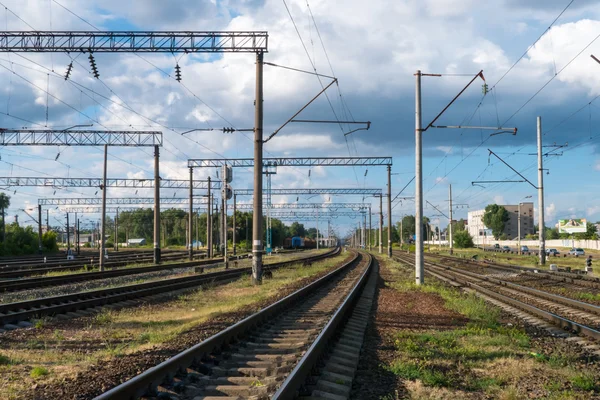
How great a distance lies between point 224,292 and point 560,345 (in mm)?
15189

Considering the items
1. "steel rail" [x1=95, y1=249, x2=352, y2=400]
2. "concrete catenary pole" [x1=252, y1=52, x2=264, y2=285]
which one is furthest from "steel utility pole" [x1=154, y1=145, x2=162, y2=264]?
"steel rail" [x1=95, y1=249, x2=352, y2=400]

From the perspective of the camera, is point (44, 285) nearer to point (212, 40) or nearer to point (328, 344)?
point (212, 40)

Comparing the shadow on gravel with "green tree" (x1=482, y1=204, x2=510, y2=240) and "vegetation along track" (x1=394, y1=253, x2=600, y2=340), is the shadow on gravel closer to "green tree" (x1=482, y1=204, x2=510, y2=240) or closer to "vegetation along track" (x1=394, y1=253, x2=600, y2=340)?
"vegetation along track" (x1=394, y1=253, x2=600, y2=340)

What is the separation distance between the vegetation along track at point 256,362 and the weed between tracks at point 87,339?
5.14 feet

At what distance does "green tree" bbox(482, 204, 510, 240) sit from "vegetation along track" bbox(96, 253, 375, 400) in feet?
563

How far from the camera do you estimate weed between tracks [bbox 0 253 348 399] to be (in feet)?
27.8

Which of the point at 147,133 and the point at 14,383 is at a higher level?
the point at 147,133

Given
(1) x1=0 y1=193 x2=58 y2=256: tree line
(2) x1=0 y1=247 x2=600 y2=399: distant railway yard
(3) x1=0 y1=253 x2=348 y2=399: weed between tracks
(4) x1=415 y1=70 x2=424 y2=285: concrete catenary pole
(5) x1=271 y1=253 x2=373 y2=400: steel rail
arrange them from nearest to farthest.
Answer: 1. (5) x1=271 y1=253 x2=373 y2=400: steel rail
2. (2) x1=0 y1=247 x2=600 y2=399: distant railway yard
3. (3) x1=0 y1=253 x2=348 y2=399: weed between tracks
4. (4) x1=415 y1=70 x2=424 y2=285: concrete catenary pole
5. (1) x1=0 y1=193 x2=58 y2=256: tree line

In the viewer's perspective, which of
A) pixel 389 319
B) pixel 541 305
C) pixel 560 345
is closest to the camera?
pixel 560 345

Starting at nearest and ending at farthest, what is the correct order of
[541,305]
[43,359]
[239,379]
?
[239,379], [43,359], [541,305]

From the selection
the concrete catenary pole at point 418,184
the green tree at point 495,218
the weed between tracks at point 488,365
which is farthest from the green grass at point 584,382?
the green tree at point 495,218

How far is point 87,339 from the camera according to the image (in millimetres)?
12078

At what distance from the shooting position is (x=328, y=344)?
10328 mm

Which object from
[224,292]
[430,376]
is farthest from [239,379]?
[224,292]
